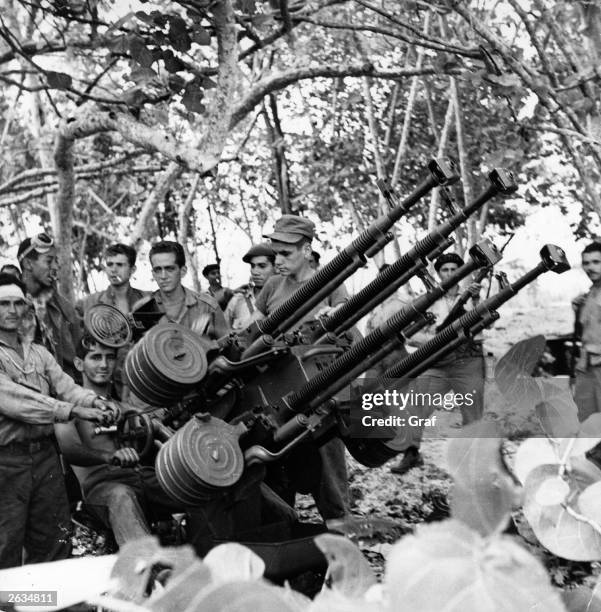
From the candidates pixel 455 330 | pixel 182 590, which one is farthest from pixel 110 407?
pixel 182 590

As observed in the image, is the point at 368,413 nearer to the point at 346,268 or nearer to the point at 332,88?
the point at 346,268

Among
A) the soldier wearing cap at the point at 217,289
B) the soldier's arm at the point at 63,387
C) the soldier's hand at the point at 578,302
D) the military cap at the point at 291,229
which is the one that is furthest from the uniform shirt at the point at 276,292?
the soldier wearing cap at the point at 217,289

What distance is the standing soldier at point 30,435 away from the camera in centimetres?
419

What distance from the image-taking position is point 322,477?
15.1 feet

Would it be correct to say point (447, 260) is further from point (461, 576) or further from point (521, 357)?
point (461, 576)

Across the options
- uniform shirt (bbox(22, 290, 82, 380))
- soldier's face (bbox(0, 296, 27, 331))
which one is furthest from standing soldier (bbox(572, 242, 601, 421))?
uniform shirt (bbox(22, 290, 82, 380))

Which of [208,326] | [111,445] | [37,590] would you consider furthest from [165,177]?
[37,590]

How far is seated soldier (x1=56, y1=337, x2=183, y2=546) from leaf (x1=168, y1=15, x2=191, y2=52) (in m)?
1.59

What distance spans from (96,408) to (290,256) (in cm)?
144

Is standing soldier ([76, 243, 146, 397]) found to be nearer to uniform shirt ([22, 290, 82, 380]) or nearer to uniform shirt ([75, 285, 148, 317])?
uniform shirt ([75, 285, 148, 317])

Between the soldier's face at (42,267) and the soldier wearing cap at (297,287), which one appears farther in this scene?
the soldier's face at (42,267)

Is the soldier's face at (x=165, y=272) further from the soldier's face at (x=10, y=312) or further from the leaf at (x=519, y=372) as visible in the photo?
the leaf at (x=519, y=372)

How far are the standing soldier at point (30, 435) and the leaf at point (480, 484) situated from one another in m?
3.51

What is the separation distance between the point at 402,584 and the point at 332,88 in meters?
13.3
